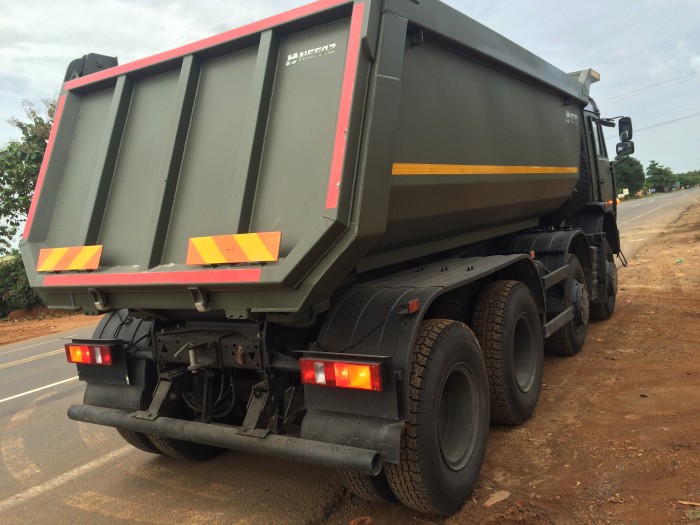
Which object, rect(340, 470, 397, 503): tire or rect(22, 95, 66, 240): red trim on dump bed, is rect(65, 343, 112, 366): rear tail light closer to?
rect(22, 95, 66, 240): red trim on dump bed

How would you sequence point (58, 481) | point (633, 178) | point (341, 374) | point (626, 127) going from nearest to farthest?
point (341, 374) → point (58, 481) → point (626, 127) → point (633, 178)

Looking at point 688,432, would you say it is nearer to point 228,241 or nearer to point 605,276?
point 228,241

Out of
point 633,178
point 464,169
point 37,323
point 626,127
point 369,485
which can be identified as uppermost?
point 633,178

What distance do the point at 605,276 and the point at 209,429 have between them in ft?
Result: 19.6

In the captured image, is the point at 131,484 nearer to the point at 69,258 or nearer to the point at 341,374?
the point at 69,258

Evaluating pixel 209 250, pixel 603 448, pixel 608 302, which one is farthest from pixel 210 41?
pixel 608 302

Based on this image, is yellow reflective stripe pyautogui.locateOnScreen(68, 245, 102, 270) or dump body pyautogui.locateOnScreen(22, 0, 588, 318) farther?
yellow reflective stripe pyautogui.locateOnScreen(68, 245, 102, 270)

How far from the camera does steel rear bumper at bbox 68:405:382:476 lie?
258cm

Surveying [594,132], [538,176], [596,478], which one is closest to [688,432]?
[596,478]

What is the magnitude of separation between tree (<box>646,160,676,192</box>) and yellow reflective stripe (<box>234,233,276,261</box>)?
115m

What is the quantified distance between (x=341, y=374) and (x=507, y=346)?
67.9 inches

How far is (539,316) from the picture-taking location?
4715mm

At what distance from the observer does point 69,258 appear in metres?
3.37

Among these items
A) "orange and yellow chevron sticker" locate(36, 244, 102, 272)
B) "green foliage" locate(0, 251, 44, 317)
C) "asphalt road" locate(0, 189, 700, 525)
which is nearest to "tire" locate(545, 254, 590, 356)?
"asphalt road" locate(0, 189, 700, 525)
